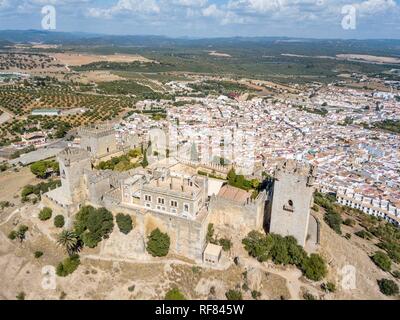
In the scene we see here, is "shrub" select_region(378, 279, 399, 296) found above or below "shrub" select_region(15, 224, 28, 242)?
below

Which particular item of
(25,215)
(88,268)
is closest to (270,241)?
(88,268)

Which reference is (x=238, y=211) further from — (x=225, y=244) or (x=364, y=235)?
(x=364, y=235)

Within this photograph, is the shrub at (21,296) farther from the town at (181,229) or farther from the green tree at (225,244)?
the green tree at (225,244)

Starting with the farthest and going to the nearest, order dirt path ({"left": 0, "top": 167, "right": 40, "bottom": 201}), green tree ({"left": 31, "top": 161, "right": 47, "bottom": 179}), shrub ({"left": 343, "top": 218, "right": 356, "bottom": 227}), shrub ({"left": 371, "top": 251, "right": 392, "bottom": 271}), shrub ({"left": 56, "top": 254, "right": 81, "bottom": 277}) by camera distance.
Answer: green tree ({"left": 31, "top": 161, "right": 47, "bottom": 179})
dirt path ({"left": 0, "top": 167, "right": 40, "bottom": 201})
shrub ({"left": 343, "top": 218, "right": 356, "bottom": 227})
shrub ({"left": 371, "top": 251, "right": 392, "bottom": 271})
shrub ({"left": 56, "top": 254, "right": 81, "bottom": 277})

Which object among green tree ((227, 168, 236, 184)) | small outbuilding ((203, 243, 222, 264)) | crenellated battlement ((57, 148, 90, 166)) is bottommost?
small outbuilding ((203, 243, 222, 264))

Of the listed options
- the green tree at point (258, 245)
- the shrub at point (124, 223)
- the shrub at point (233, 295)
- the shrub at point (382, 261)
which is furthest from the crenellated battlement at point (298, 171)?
the shrub at point (124, 223)

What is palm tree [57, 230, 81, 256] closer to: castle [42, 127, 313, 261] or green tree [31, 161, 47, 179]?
castle [42, 127, 313, 261]

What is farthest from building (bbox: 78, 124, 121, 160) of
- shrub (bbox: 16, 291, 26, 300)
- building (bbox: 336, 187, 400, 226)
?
building (bbox: 336, 187, 400, 226)

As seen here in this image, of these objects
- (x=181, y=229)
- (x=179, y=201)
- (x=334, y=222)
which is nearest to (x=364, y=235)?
(x=334, y=222)
